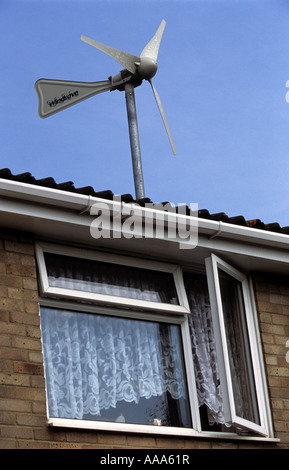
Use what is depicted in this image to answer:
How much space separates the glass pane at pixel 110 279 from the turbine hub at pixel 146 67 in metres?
4.14

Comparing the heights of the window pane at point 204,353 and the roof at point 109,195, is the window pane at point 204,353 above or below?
below

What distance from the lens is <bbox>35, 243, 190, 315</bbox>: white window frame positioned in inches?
333

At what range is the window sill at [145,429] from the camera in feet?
26.0

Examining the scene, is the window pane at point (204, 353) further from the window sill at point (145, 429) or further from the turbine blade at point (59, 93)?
the turbine blade at point (59, 93)

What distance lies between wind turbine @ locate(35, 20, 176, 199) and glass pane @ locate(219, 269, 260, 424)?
329cm

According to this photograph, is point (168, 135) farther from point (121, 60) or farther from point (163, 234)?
point (163, 234)

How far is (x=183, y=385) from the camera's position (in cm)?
900

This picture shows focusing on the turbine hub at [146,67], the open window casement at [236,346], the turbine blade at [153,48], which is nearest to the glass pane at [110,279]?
the open window casement at [236,346]

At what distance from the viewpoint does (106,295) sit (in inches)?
344

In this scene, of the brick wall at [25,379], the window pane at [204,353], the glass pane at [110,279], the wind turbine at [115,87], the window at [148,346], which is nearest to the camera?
the brick wall at [25,379]

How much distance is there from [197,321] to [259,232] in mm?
1069

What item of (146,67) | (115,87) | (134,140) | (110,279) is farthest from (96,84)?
(110,279)
